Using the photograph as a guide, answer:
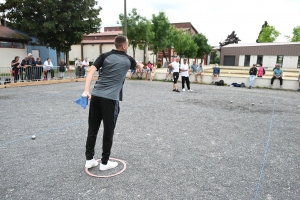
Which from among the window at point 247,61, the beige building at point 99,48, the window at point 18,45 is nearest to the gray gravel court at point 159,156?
the window at point 18,45

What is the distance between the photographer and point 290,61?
4303 centimetres

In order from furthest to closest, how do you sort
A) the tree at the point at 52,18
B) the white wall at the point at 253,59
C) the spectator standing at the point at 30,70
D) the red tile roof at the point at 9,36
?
the white wall at the point at 253,59
the red tile roof at the point at 9,36
the tree at the point at 52,18
the spectator standing at the point at 30,70

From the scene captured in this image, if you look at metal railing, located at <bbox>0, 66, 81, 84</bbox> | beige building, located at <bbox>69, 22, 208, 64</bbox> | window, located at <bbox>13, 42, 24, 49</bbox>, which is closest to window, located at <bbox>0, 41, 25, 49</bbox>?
window, located at <bbox>13, 42, 24, 49</bbox>

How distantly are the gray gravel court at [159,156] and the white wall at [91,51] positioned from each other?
126ft

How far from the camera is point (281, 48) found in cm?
4344

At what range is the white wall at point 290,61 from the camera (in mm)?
42559

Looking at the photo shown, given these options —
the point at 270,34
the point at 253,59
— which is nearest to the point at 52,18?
the point at 253,59

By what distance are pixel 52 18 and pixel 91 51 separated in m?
23.5

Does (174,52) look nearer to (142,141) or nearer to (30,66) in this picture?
(30,66)

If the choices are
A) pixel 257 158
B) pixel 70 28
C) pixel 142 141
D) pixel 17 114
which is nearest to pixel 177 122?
pixel 142 141

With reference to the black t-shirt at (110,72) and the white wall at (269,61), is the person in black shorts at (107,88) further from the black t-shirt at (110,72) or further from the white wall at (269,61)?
the white wall at (269,61)

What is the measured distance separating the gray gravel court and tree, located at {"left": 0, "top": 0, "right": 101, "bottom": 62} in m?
16.5

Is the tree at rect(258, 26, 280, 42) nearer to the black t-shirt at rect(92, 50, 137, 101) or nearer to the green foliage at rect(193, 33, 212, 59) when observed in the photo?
the green foliage at rect(193, 33, 212, 59)

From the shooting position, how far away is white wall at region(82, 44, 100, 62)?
44000mm
